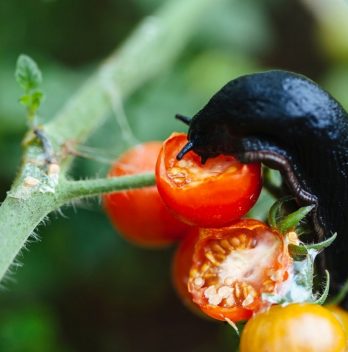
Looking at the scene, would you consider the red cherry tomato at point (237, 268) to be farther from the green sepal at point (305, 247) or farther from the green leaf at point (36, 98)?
the green leaf at point (36, 98)

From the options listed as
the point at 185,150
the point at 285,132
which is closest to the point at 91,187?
the point at 185,150

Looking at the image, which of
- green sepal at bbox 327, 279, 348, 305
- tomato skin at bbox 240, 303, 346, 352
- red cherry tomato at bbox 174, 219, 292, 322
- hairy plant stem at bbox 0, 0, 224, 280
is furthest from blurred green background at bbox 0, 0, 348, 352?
tomato skin at bbox 240, 303, 346, 352

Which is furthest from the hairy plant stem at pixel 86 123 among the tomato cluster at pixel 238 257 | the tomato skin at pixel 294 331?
the tomato skin at pixel 294 331

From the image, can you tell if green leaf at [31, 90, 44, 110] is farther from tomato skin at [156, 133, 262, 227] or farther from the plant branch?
tomato skin at [156, 133, 262, 227]

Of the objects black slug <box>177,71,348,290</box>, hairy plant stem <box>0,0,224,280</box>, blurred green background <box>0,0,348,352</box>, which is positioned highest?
black slug <box>177,71,348,290</box>

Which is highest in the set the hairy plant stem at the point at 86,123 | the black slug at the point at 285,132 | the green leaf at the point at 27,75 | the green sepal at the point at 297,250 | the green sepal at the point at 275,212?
the black slug at the point at 285,132

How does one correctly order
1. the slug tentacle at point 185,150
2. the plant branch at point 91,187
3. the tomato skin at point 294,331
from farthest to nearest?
the plant branch at point 91,187 < the slug tentacle at point 185,150 < the tomato skin at point 294,331
